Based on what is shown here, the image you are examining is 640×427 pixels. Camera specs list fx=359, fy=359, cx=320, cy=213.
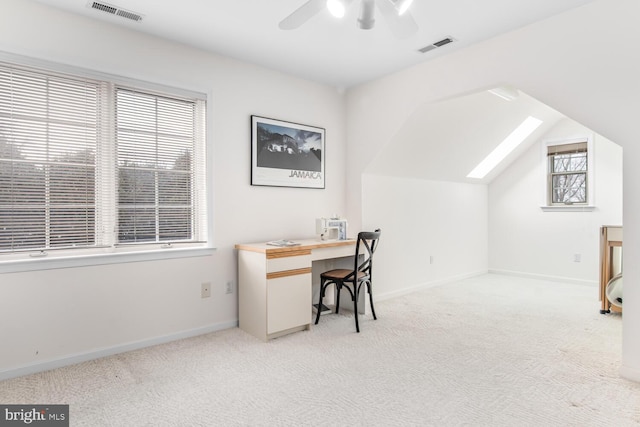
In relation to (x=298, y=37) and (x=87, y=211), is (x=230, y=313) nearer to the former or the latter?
(x=87, y=211)

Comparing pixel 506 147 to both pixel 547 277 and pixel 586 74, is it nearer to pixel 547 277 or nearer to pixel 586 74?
pixel 547 277

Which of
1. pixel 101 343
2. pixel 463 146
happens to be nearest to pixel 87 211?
pixel 101 343

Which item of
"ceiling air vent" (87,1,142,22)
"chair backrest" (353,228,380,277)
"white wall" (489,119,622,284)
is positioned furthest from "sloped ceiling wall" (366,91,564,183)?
"ceiling air vent" (87,1,142,22)

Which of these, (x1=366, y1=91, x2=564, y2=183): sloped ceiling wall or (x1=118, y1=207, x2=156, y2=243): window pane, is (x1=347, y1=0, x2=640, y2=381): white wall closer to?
(x1=366, y1=91, x2=564, y2=183): sloped ceiling wall

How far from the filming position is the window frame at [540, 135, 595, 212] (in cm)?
500

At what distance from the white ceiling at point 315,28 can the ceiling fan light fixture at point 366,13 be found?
65 centimetres

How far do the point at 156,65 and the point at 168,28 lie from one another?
32cm

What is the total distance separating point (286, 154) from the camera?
3760mm

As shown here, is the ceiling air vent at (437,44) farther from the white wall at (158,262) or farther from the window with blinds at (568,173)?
the window with blinds at (568,173)

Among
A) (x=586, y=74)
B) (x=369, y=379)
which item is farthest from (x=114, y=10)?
(x=586, y=74)

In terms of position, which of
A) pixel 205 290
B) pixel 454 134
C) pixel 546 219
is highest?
pixel 454 134

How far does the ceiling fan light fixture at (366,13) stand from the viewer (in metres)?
1.82

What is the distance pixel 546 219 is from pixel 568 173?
2.40 ft

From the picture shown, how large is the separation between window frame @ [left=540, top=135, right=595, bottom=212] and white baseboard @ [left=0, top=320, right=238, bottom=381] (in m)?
4.88
